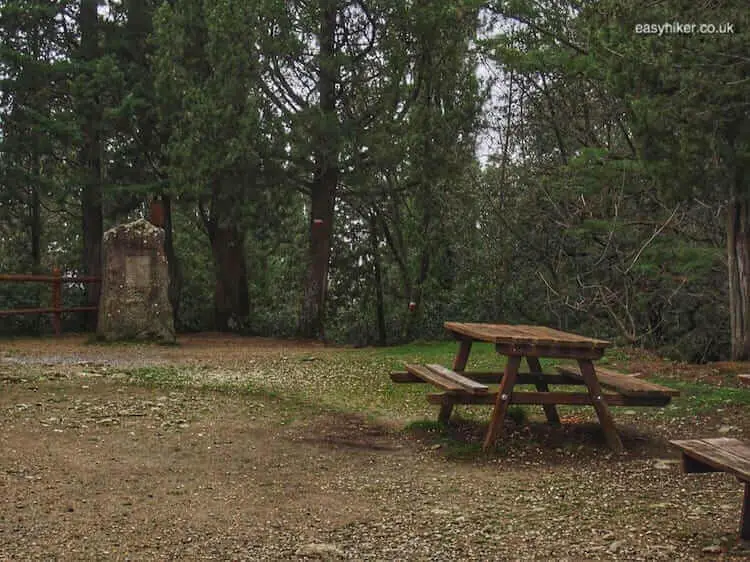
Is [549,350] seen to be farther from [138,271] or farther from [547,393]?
[138,271]

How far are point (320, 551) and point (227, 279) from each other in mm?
15384

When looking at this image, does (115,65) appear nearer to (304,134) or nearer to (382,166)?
(304,134)

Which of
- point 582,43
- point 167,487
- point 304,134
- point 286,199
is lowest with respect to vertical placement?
point 167,487

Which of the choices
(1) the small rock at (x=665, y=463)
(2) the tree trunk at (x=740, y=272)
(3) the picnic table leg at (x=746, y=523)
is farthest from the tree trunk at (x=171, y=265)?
(3) the picnic table leg at (x=746, y=523)

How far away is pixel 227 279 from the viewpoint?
1916 centimetres

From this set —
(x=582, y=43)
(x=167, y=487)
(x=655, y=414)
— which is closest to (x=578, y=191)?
(x=582, y=43)

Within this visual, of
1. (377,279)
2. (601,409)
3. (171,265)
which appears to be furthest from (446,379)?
(171,265)

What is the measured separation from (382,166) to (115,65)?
5.76m

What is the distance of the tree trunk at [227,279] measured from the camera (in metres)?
19.0

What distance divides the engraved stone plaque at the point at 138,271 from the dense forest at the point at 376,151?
233cm

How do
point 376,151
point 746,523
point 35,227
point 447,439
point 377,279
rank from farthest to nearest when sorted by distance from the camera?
1. point 377,279
2. point 35,227
3. point 376,151
4. point 447,439
5. point 746,523

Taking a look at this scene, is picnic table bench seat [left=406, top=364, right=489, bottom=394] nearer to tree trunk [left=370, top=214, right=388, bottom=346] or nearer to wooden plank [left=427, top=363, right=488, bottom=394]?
wooden plank [left=427, top=363, right=488, bottom=394]

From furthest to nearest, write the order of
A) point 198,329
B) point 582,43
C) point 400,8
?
point 198,329 → point 400,8 → point 582,43

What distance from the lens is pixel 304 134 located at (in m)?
15.6
